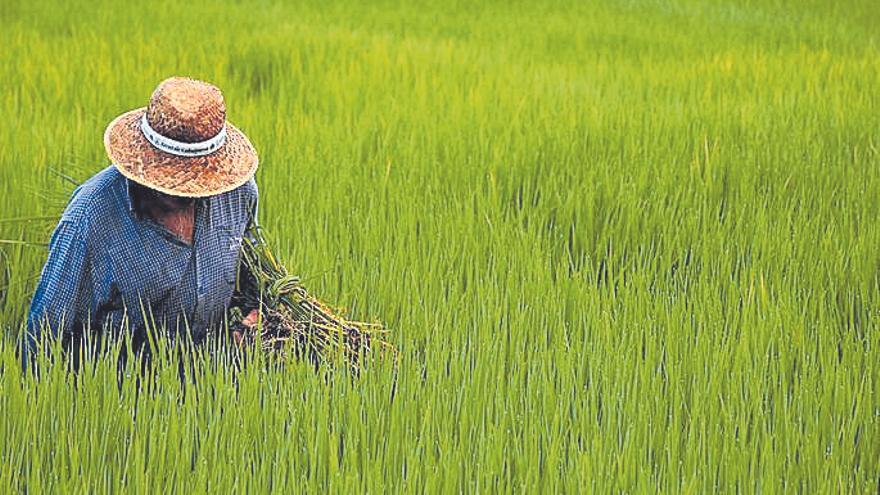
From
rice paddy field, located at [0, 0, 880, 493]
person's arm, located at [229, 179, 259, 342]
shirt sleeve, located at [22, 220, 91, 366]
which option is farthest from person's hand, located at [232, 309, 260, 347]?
shirt sleeve, located at [22, 220, 91, 366]

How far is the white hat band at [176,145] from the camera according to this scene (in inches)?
64.1

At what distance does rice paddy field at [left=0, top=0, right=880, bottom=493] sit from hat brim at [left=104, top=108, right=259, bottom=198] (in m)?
0.28

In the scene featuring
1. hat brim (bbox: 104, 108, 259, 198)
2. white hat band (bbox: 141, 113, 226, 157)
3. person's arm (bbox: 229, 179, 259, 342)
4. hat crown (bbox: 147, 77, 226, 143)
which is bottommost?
person's arm (bbox: 229, 179, 259, 342)

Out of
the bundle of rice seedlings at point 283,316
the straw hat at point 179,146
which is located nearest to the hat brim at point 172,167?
the straw hat at point 179,146

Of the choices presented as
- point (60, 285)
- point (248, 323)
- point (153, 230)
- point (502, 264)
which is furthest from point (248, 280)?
point (502, 264)

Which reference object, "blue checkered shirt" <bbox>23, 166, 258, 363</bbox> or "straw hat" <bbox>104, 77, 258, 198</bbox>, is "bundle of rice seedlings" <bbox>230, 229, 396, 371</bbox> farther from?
"straw hat" <bbox>104, 77, 258, 198</bbox>

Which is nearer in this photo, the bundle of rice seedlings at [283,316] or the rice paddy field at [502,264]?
the rice paddy field at [502,264]

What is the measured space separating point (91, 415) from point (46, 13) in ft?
15.3

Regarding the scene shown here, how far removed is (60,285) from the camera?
1667mm

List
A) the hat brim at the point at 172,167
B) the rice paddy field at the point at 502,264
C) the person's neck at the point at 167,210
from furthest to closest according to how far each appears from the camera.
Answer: the person's neck at the point at 167,210
the hat brim at the point at 172,167
the rice paddy field at the point at 502,264

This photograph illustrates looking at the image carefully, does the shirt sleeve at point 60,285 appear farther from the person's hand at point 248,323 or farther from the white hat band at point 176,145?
the person's hand at point 248,323

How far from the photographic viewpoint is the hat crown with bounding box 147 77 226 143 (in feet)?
5.34

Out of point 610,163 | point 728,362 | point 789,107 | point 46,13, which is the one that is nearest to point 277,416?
point 728,362

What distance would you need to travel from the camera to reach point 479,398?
1638 millimetres
